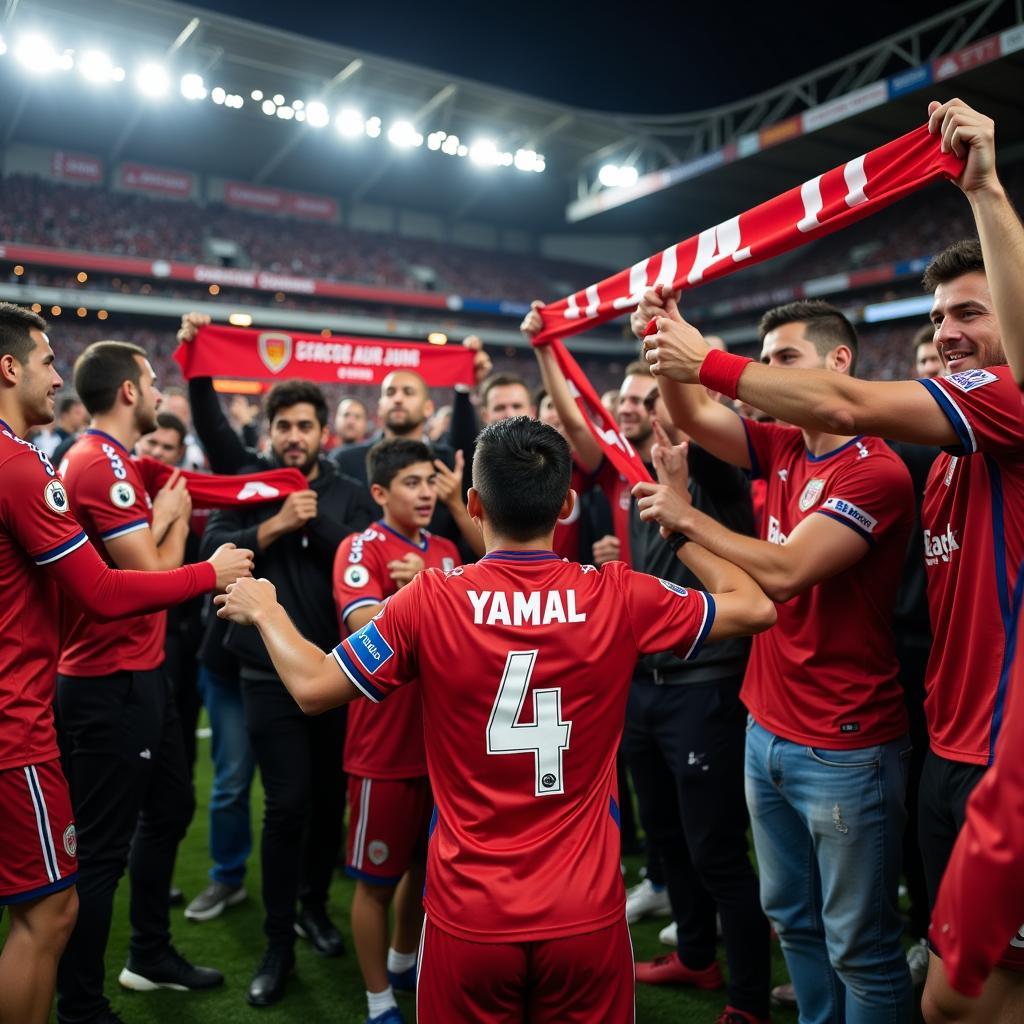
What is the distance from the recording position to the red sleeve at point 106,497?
3025 mm

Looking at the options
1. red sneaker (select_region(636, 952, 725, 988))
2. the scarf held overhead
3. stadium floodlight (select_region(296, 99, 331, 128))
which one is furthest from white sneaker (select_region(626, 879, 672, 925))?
stadium floodlight (select_region(296, 99, 331, 128))

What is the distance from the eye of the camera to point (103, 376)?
332cm

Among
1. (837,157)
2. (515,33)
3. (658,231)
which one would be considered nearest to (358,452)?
(515,33)

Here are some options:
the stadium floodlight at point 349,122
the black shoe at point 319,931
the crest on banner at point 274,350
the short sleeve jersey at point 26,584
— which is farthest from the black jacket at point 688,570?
the stadium floodlight at point 349,122

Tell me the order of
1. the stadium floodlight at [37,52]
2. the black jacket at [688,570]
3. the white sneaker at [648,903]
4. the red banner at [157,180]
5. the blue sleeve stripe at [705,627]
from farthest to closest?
the red banner at [157,180], the stadium floodlight at [37,52], the white sneaker at [648,903], the black jacket at [688,570], the blue sleeve stripe at [705,627]

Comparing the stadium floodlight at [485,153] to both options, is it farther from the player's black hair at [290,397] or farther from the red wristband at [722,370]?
the red wristband at [722,370]

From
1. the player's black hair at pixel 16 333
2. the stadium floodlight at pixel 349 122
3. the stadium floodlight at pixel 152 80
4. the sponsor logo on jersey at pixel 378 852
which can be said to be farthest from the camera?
the stadium floodlight at pixel 349 122

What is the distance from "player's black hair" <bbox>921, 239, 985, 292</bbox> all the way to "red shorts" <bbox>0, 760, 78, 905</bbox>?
2788 mm

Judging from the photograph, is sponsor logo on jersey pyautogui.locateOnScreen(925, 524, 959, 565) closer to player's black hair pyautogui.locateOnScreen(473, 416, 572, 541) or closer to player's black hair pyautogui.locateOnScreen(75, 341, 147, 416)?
player's black hair pyautogui.locateOnScreen(473, 416, 572, 541)

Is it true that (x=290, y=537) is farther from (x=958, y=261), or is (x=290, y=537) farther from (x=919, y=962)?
(x=919, y=962)

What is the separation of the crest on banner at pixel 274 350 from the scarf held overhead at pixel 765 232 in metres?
1.86

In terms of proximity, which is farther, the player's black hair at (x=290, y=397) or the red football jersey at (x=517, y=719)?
the player's black hair at (x=290, y=397)

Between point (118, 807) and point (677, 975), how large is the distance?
7.39ft

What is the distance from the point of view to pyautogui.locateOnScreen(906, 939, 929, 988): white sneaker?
328 cm
